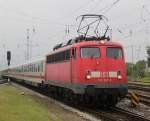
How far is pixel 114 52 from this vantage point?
21.0m

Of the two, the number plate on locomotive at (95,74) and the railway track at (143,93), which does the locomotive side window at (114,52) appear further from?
the railway track at (143,93)

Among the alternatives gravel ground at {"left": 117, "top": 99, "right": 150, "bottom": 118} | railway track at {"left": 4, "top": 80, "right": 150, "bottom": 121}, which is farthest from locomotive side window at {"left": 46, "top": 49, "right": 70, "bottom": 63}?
gravel ground at {"left": 117, "top": 99, "right": 150, "bottom": 118}

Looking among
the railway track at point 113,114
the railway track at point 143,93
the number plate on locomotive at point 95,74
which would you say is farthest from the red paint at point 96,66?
the railway track at point 143,93

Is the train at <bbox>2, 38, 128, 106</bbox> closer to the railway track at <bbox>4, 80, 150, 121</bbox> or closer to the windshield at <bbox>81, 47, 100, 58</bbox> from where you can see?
the windshield at <bbox>81, 47, 100, 58</bbox>

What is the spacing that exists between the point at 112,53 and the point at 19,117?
6923mm

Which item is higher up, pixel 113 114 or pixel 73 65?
pixel 73 65

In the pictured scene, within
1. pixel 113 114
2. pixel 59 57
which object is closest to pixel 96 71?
pixel 113 114

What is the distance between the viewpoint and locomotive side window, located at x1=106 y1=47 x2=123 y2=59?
68.6 feet

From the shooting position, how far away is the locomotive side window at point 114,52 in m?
20.9

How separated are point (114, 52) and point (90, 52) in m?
1.14

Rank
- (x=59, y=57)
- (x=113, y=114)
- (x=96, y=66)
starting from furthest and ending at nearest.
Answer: (x=59, y=57) → (x=96, y=66) → (x=113, y=114)

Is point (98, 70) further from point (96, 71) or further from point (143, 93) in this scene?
point (143, 93)

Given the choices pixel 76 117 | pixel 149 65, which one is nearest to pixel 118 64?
pixel 76 117

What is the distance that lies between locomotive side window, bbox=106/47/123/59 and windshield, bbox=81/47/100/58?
0.48 metres
